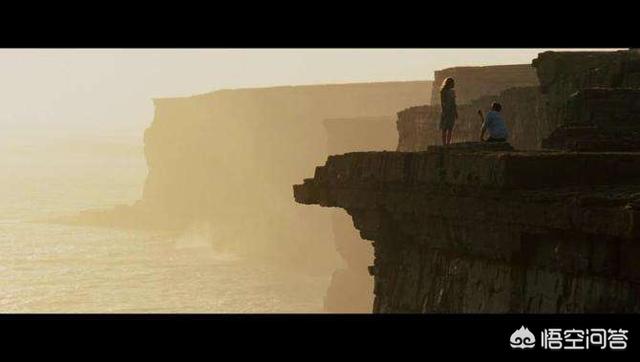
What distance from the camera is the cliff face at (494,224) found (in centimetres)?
1357

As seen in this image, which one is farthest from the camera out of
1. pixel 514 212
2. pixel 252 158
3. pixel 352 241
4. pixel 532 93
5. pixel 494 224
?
pixel 252 158

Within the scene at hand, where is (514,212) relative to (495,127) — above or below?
below

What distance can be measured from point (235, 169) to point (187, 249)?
1704cm

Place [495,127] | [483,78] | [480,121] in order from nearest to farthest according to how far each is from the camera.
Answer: [495,127]
[480,121]
[483,78]

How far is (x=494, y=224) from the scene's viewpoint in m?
15.6

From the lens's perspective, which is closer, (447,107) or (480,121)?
(447,107)

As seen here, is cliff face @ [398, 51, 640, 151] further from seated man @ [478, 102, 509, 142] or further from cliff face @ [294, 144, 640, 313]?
cliff face @ [294, 144, 640, 313]

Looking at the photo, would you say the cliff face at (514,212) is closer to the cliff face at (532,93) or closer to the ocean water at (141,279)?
the cliff face at (532,93)

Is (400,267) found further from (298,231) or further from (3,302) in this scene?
(298,231)

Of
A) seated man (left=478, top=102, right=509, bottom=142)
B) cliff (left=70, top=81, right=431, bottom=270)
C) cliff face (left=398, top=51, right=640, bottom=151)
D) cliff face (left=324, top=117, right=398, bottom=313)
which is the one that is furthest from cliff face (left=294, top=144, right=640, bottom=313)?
cliff (left=70, top=81, right=431, bottom=270)

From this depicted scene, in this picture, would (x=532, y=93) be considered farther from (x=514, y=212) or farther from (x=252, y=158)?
(x=252, y=158)

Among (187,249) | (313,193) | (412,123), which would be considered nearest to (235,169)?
(187,249)

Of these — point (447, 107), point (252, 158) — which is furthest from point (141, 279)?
point (447, 107)
